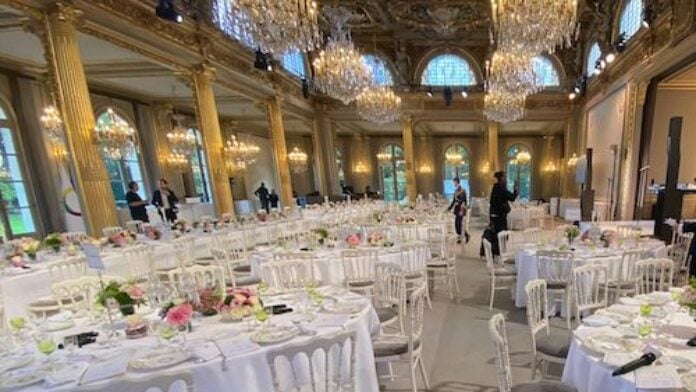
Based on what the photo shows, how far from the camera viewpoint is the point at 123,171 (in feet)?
37.6

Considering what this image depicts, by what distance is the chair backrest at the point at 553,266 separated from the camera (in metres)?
4.41

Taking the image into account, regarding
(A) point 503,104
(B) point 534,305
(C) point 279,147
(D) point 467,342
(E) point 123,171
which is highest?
(A) point 503,104

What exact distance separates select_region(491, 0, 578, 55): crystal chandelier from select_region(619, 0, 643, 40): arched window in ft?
27.6

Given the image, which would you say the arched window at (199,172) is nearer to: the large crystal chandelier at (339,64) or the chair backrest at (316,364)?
the large crystal chandelier at (339,64)

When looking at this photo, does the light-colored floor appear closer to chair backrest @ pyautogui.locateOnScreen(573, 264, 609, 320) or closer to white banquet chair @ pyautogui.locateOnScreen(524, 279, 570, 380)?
white banquet chair @ pyautogui.locateOnScreen(524, 279, 570, 380)

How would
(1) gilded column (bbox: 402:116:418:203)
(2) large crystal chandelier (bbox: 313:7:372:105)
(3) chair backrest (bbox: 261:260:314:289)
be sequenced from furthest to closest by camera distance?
(1) gilded column (bbox: 402:116:418:203) < (2) large crystal chandelier (bbox: 313:7:372:105) < (3) chair backrest (bbox: 261:260:314:289)

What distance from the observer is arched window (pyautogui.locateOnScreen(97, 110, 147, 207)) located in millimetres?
10962

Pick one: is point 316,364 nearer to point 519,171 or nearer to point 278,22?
point 278,22

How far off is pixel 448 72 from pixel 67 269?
1658 cm

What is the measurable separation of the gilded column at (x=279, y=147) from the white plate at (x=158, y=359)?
10.8 m

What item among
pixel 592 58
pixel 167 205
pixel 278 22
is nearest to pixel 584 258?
pixel 278 22

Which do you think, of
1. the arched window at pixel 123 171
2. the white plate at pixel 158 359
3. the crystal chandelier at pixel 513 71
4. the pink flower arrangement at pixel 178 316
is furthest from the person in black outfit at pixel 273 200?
the white plate at pixel 158 359

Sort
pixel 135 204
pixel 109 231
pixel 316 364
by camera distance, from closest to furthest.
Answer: pixel 316 364 < pixel 109 231 < pixel 135 204

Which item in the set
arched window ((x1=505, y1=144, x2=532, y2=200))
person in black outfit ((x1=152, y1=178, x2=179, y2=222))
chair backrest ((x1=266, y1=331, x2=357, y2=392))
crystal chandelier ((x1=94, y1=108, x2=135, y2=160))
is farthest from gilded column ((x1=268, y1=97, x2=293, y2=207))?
arched window ((x1=505, y1=144, x2=532, y2=200))
